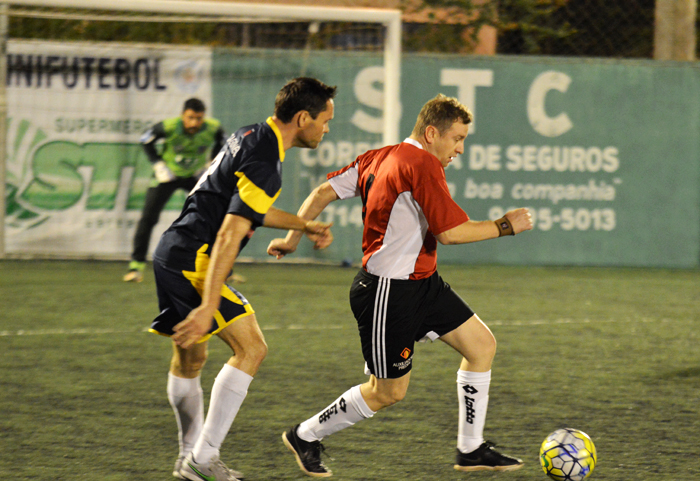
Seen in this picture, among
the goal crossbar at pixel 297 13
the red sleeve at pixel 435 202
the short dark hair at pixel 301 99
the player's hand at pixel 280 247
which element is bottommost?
the player's hand at pixel 280 247

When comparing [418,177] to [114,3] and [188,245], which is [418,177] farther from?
[114,3]

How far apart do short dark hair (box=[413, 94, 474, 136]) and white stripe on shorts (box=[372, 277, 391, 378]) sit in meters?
0.65

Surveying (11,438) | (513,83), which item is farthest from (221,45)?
(11,438)

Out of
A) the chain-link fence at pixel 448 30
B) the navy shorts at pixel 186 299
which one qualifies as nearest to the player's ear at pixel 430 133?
the navy shorts at pixel 186 299

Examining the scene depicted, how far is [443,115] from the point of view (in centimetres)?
369

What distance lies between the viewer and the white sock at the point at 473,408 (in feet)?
12.7

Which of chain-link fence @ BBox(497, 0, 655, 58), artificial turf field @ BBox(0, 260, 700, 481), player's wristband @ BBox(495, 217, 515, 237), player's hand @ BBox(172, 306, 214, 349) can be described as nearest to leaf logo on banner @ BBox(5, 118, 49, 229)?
artificial turf field @ BBox(0, 260, 700, 481)

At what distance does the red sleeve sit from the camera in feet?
11.5

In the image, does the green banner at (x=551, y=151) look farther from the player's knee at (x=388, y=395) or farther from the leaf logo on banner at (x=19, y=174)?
the player's knee at (x=388, y=395)

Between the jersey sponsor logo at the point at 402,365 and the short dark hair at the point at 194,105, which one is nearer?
the jersey sponsor logo at the point at 402,365

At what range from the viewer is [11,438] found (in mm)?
4172

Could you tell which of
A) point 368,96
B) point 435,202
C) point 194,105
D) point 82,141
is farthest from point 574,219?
point 435,202

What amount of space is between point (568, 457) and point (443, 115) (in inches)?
57.3

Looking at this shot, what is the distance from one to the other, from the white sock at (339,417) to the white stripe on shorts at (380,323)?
19cm
